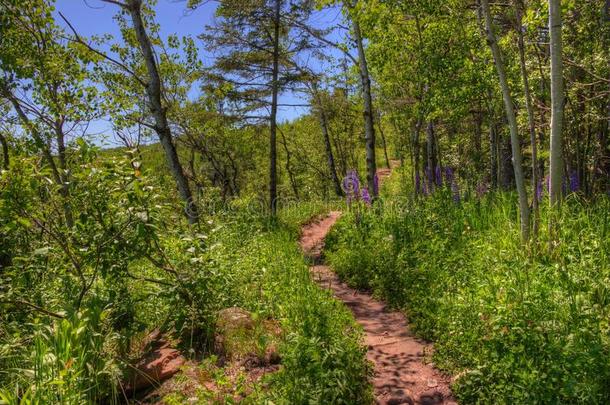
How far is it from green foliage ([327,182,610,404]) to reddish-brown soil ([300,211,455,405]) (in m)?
0.18

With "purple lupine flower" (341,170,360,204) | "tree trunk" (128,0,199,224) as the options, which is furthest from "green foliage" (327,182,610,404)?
"tree trunk" (128,0,199,224)

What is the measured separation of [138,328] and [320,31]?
11028 mm

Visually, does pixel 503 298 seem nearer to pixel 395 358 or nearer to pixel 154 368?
pixel 395 358

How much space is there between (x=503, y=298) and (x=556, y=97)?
2657mm

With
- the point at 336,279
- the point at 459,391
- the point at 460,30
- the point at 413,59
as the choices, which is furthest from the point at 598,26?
the point at 459,391

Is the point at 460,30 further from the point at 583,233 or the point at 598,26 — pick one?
the point at 583,233

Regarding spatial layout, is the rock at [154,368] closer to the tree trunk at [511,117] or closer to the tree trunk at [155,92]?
the tree trunk at [155,92]

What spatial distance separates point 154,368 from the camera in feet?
12.4

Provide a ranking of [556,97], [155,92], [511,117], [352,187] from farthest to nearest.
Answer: [352,187] → [155,92] → [511,117] → [556,97]

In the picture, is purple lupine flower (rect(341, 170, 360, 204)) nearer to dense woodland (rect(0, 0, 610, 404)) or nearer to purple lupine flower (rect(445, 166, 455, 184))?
dense woodland (rect(0, 0, 610, 404))

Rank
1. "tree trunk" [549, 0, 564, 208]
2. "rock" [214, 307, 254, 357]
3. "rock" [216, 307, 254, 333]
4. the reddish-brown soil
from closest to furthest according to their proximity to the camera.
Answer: the reddish-brown soil
"rock" [214, 307, 254, 357]
"rock" [216, 307, 254, 333]
"tree trunk" [549, 0, 564, 208]

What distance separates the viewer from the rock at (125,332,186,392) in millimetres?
3727

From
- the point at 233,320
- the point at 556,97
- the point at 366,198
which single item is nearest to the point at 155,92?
the point at 233,320

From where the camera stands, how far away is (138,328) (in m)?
4.34
